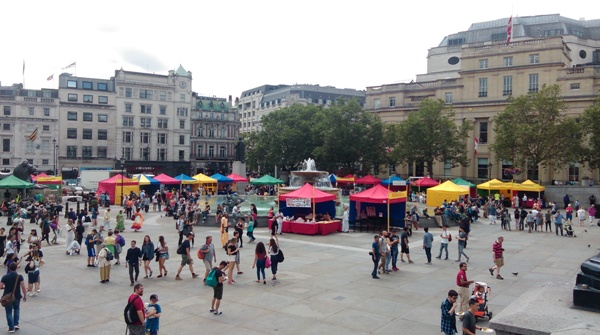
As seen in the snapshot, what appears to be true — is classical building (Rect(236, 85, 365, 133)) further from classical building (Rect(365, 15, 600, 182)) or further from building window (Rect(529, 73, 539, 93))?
building window (Rect(529, 73, 539, 93))

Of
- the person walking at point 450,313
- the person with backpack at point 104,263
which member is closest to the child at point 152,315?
the person walking at point 450,313

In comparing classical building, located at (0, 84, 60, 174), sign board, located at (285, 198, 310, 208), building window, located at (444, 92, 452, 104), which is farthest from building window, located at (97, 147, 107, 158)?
sign board, located at (285, 198, 310, 208)

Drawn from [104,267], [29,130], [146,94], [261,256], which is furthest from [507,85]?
[29,130]

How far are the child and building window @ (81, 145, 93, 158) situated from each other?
71640 millimetres

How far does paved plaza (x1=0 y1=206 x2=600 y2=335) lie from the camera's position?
11.1 m

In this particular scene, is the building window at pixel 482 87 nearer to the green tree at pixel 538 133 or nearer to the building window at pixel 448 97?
the building window at pixel 448 97

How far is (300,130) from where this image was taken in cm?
6344

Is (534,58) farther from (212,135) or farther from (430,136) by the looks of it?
(212,135)

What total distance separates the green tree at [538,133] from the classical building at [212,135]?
51.4 m

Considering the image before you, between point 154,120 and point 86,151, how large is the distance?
36.7 ft

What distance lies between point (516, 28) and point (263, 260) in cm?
6857

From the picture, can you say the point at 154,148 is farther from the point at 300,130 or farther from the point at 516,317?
the point at 516,317

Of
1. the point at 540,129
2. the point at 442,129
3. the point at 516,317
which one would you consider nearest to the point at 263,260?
the point at 516,317

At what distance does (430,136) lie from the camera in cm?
5438
